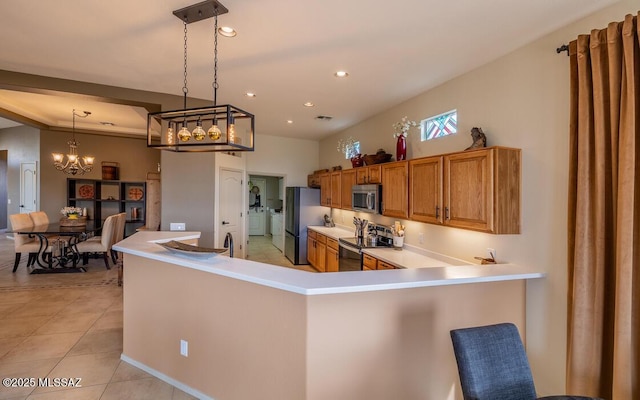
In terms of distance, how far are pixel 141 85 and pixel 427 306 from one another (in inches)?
162

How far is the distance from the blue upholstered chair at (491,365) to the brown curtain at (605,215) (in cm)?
79

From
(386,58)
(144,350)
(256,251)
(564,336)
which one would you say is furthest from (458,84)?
(256,251)

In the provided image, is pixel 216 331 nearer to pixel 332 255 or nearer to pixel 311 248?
pixel 332 255

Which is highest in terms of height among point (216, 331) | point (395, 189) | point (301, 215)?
point (395, 189)

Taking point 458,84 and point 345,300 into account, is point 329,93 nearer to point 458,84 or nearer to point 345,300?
point 458,84

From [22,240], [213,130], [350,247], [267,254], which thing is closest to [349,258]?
[350,247]

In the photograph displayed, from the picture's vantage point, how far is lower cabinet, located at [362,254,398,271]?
3600 mm

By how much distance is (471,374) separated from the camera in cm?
143

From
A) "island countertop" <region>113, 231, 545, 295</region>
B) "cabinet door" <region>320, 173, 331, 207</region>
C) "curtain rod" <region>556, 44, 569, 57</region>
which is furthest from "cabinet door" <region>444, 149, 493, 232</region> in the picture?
"cabinet door" <region>320, 173, 331, 207</region>

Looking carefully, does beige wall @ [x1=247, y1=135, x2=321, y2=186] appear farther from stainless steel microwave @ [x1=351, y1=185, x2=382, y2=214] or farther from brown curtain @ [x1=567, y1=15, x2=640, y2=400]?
brown curtain @ [x1=567, y1=15, x2=640, y2=400]

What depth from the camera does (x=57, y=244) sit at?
18.6 ft

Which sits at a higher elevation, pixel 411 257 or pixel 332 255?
pixel 411 257

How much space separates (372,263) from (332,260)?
1.62 meters

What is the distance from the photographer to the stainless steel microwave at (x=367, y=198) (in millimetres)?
4238
